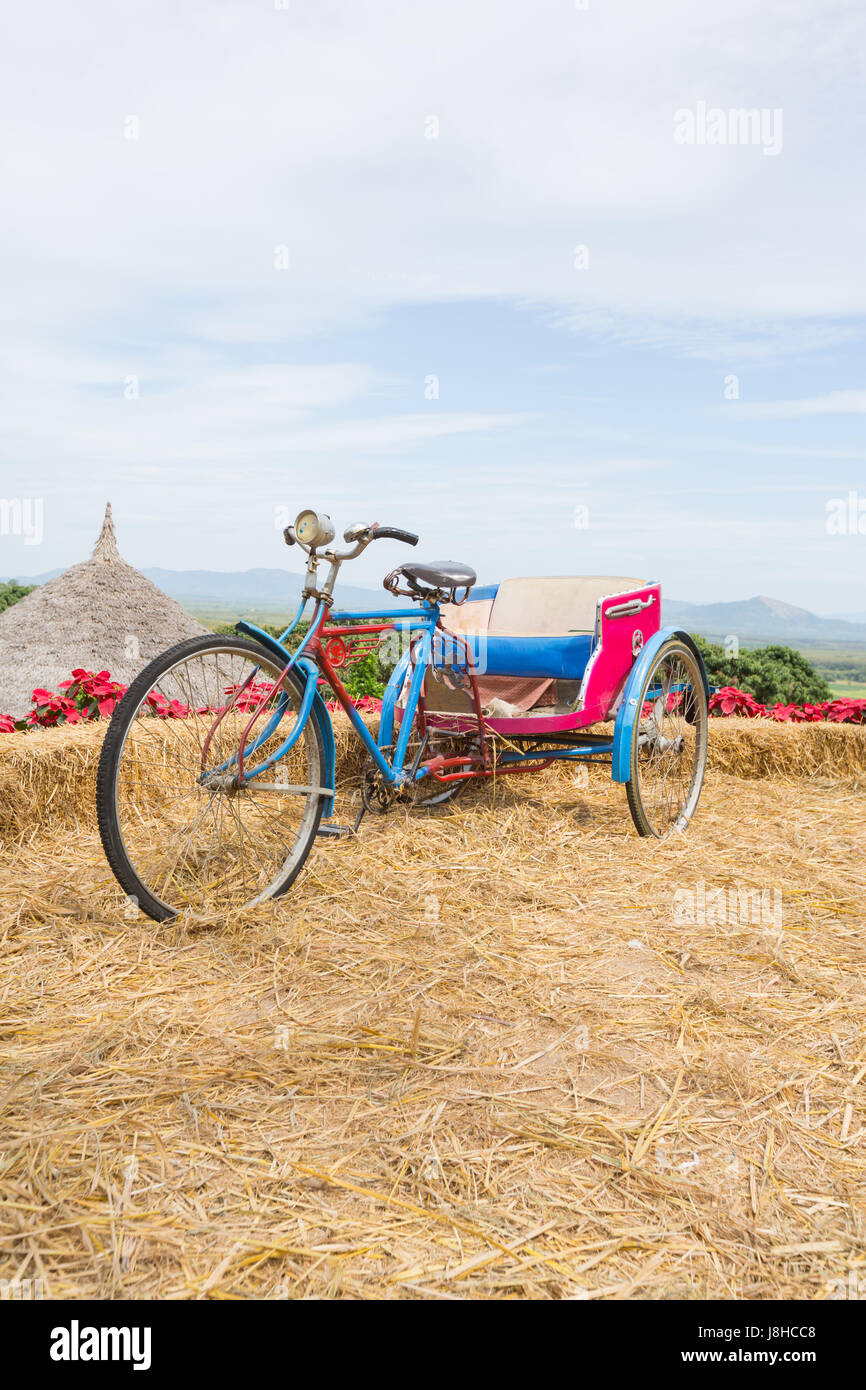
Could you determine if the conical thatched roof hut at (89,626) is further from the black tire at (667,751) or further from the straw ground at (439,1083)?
the black tire at (667,751)

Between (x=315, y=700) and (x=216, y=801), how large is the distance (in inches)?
18.0

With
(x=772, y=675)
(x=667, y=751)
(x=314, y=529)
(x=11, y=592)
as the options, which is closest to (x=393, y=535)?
(x=314, y=529)

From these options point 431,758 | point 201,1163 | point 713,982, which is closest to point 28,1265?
point 201,1163

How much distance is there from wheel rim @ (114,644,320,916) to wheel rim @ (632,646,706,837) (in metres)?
1.45

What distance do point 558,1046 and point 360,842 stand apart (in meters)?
1.60

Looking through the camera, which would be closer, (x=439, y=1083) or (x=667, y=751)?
(x=439, y=1083)

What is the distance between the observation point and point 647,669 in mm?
3928

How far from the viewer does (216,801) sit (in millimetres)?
2875

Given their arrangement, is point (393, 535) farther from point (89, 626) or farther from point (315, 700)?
point (89, 626)

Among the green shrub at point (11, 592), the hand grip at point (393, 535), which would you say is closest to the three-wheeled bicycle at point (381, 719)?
the hand grip at point (393, 535)

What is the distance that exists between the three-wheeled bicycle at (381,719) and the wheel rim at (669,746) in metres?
0.01

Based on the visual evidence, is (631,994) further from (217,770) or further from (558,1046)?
(217,770)

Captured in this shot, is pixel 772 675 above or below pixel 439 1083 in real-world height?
above

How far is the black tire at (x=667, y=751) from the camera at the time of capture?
12.8 ft
